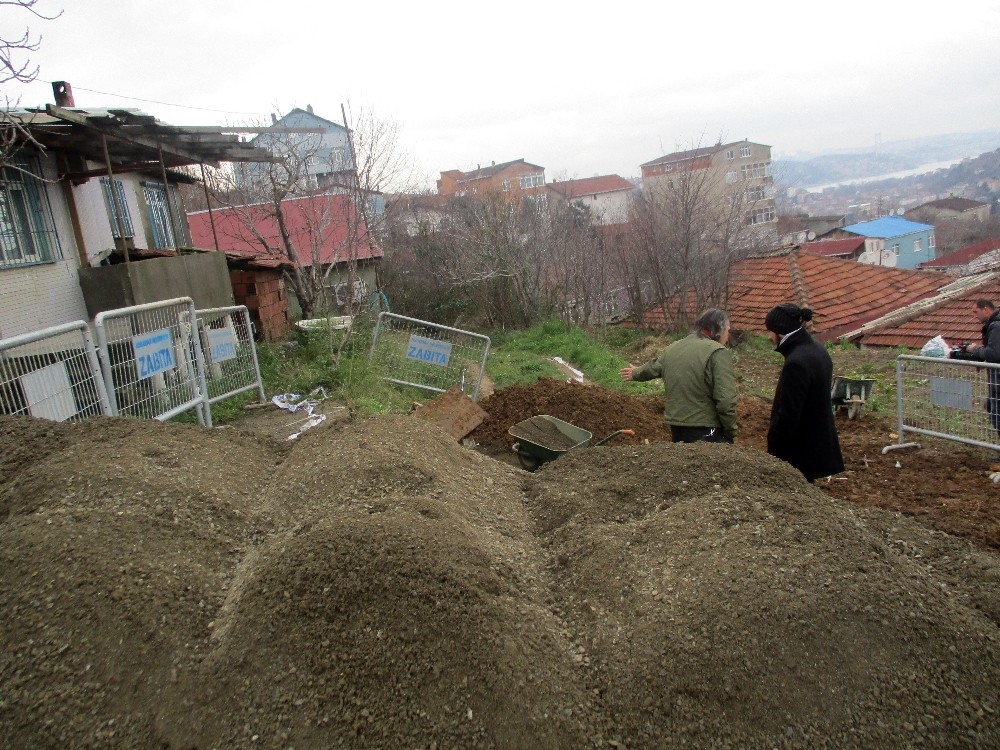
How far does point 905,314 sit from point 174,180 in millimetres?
17079

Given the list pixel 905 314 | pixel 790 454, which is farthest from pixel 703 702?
pixel 905 314

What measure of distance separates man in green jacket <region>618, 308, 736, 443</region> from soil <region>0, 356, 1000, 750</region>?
784mm

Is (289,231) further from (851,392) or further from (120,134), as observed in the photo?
(851,392)

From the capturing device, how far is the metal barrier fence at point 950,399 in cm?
680

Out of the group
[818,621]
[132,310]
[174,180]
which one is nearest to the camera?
[818,621]

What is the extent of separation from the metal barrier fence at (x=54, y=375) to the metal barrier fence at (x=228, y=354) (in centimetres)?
177

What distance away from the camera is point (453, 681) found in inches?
101

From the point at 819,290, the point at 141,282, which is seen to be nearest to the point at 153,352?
the point at 141,282

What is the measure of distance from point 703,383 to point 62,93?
13.9 meters

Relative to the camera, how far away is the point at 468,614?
2.81 meters

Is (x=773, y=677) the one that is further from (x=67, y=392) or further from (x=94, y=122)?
(x=94, y=122)

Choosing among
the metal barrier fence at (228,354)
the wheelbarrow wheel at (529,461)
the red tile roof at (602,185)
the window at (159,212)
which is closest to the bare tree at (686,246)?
the window at (159,212)

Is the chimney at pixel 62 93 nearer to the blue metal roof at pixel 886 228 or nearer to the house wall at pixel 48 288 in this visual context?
the house wall at pixel 48 288

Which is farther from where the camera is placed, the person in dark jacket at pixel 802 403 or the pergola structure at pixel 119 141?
the pergola structure at pixel 119 141
